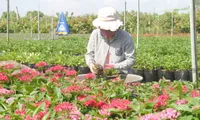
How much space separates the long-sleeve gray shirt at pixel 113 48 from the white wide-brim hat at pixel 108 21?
0.89ft

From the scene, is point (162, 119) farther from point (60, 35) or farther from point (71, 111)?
point (60, 35)

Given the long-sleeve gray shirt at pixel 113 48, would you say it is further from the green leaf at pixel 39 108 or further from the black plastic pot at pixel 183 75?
the black plastic pot at pixel 183 75

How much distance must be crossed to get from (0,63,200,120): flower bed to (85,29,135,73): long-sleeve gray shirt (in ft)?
3.04

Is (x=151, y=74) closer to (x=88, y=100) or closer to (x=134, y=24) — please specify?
(x=88, y=100)

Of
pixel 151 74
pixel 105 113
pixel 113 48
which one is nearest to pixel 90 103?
pixel 105 113

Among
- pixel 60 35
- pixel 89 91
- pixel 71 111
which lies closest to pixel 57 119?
pixel 71 111

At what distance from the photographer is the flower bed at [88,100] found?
1.75 meters

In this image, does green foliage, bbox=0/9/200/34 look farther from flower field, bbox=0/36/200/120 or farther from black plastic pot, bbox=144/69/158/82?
flower field, bbox=0/36/200/120

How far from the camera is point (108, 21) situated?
3.78m

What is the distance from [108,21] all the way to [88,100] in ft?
5.87

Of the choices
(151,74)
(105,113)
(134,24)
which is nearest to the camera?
(105,113)

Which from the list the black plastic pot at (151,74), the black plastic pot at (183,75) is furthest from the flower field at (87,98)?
the black plastic pot at (151,74)

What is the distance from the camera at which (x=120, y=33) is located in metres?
4.08

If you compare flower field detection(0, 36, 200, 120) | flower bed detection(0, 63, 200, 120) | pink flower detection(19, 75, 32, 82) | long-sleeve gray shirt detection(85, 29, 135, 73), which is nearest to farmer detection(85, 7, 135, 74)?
long-sleeve gray shirt detection(85, 29, 135, 73)
